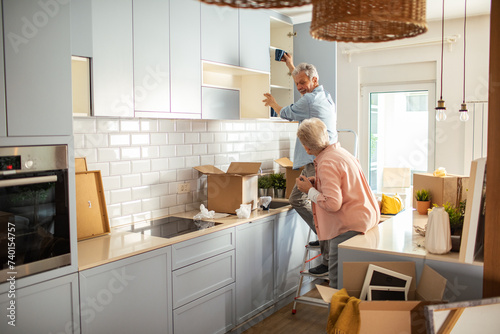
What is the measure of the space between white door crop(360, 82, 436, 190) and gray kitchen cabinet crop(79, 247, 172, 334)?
12.3ft

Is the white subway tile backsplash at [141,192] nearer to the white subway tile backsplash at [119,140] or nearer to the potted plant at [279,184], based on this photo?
the white subway tile backsplash at [119,140]

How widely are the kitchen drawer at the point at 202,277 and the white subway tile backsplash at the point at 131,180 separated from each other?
80cm

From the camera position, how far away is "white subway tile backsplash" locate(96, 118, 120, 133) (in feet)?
10.6

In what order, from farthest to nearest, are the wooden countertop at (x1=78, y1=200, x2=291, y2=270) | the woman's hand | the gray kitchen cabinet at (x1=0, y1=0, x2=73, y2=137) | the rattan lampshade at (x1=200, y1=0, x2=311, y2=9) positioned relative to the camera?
1. the woman's hand
2. the wooden countertop at (x1=78, y1=200, x2=291, y2=270)
3. the gray kitchen cabinet at (x1=0, y1=0, x2=73, y2=137)
4. the rattan lampshade at (x1=200, y1=0, x2=311, y2=9)

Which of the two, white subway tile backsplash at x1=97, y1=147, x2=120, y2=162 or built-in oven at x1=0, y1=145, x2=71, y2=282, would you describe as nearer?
built-in oven at x1=0, y1=145, x2=71, y2=282

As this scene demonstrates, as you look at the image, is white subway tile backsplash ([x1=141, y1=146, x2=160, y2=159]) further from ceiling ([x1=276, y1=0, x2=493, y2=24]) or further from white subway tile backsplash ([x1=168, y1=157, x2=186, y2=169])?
ceiling ([x1=276, y1=0, x2=493, y2=24])

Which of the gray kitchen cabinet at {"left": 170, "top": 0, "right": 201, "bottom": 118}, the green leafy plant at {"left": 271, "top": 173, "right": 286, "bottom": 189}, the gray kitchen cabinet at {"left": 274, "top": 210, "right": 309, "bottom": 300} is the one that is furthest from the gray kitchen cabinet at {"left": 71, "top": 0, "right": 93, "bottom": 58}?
the green leafy plant at {"left": 271, "top": 173, "right": 286, "bottom": 189}

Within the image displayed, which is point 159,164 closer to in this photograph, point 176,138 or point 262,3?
point 176,138

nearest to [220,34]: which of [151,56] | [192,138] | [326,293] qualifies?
[151,56]

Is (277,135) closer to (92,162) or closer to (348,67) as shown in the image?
(348,67)

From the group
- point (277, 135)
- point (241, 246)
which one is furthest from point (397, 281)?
point (277, 135)

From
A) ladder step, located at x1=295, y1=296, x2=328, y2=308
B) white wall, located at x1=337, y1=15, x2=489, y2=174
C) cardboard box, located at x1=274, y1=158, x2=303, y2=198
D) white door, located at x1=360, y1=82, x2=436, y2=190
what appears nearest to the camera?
ladder step, located at x1=295, y1=296, x2=328, y2=308

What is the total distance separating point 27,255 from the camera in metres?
2.13

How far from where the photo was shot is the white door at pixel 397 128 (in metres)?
5.53
